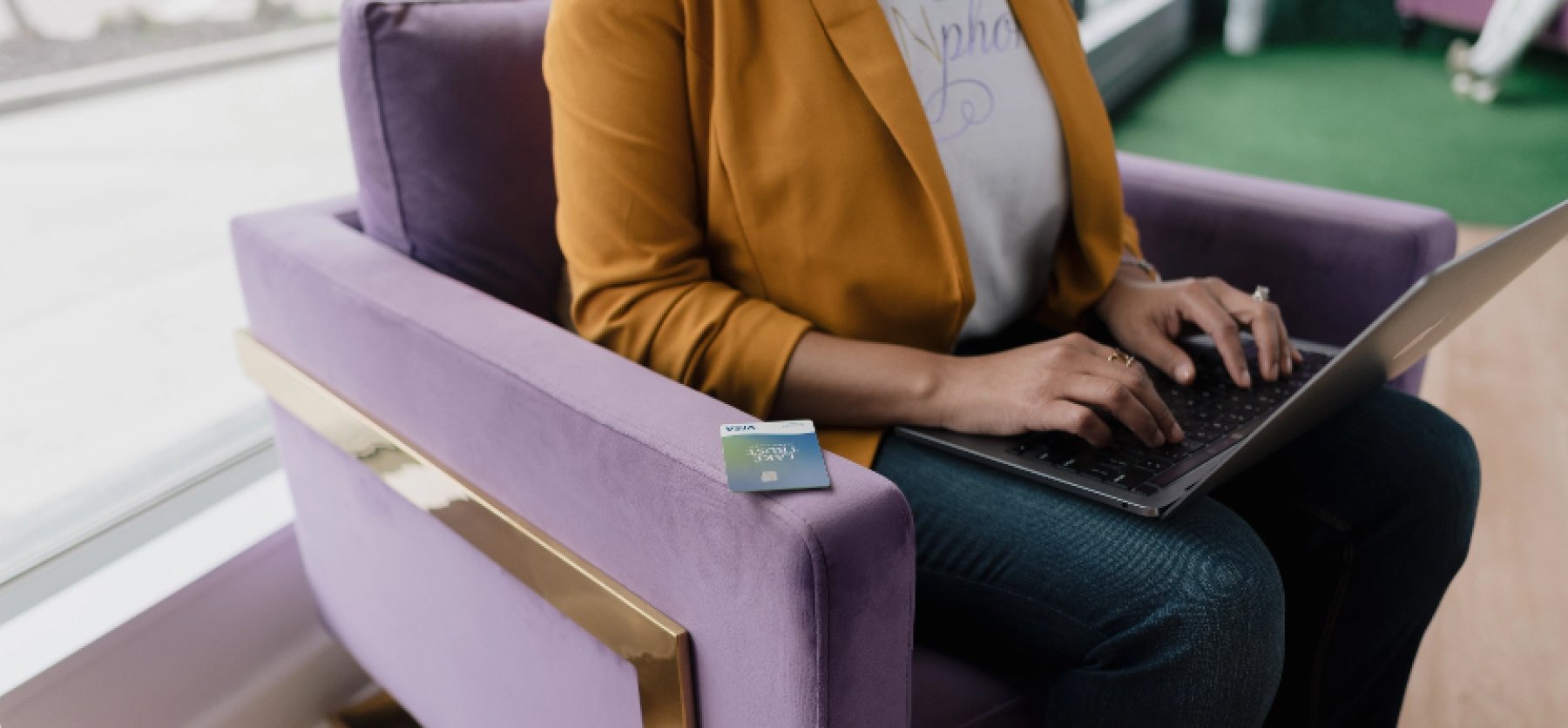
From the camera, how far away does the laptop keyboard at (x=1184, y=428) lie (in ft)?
2.70

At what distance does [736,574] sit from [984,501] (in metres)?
0.26

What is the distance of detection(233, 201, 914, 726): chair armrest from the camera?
645 millimetres

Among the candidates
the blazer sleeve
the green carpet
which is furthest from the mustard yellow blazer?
the green carpet

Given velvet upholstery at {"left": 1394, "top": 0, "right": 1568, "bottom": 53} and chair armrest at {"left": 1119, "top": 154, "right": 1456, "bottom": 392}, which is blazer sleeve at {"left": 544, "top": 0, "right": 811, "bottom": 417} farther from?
velvet upholstery at {"left": 1394, "top": 0, "right": 1568, "bottom": 53}

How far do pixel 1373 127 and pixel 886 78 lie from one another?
14.0 feet

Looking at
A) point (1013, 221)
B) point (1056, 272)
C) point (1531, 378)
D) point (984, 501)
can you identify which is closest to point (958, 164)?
point (1013, 221)

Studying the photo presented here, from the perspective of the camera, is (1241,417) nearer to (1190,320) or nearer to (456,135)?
(1190,320)

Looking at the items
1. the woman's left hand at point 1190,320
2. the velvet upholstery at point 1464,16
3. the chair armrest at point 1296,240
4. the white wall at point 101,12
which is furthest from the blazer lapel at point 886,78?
the velvet upholstery at point 1464,16

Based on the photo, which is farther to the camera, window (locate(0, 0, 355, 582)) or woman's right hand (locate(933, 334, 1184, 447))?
window (locate(0, 0, 355, 582))

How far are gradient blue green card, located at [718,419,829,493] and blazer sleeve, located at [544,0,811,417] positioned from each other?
0.19 meters

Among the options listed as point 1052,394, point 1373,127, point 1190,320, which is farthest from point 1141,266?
point 1373,127

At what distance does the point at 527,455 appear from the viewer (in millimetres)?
807

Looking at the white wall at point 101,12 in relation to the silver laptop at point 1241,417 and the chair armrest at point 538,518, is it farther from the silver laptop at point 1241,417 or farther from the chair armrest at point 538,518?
the silver laptop at point 1241,417

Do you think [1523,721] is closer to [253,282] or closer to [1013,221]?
[1013,221]
